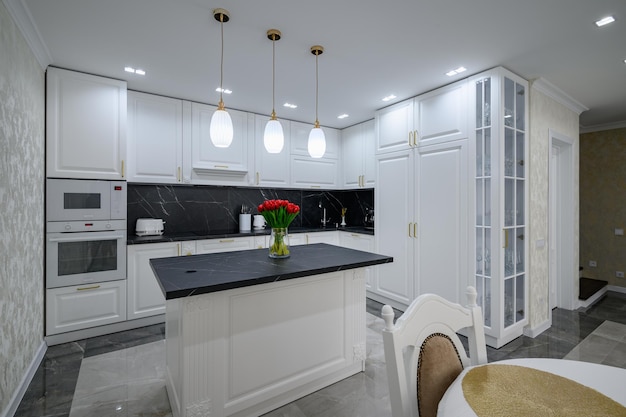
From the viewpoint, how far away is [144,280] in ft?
10.3

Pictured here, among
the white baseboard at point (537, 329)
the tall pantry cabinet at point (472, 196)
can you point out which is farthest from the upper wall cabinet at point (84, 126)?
the white baseboard at point (537, 329)

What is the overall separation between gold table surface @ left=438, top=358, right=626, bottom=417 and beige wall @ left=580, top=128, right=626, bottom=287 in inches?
190

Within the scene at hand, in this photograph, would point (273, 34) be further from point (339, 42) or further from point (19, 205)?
point (19, 205)

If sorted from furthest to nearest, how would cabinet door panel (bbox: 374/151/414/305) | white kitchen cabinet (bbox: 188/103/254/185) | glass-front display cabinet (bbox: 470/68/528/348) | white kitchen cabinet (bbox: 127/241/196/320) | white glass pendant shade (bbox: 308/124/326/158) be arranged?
white kitchen cabinet (bbox: 188/103/254/185), cabinet door panel (bbox: 374/151/414/305), white kitchen cabinet (bbox: 127/241/196/320), glass-front display cabinet (bbox: 470/68/528/348), white glass pendant shade (bbox: 308/124/326/158)

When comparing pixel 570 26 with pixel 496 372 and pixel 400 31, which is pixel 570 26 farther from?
pixel 496 372

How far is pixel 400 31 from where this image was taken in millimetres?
2131

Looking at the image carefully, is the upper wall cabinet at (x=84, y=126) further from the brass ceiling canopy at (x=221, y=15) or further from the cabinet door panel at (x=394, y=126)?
the cabinet door panel at (x=394, y=126)

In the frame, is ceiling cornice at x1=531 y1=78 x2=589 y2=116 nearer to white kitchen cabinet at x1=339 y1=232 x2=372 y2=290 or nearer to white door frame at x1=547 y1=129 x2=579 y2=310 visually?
white door frame at x1=547 y1=129 x2=579 y2=310

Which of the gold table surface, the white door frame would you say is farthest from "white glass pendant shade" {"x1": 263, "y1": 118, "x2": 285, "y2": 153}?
the white door frame

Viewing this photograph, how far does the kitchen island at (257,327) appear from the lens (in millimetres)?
1609

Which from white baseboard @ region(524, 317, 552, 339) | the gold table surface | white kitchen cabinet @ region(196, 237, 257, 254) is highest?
white kitchen cabinet @ region(196, 237, 257, 254)

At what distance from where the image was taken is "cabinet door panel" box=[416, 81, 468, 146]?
2879 mm

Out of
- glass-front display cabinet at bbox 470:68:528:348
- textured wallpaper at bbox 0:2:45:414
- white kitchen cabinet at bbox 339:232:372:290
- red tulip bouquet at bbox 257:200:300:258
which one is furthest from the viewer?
white kitchen cabinet at bbox 339:232:372:290

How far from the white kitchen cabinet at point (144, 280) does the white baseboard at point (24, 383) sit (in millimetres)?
693
